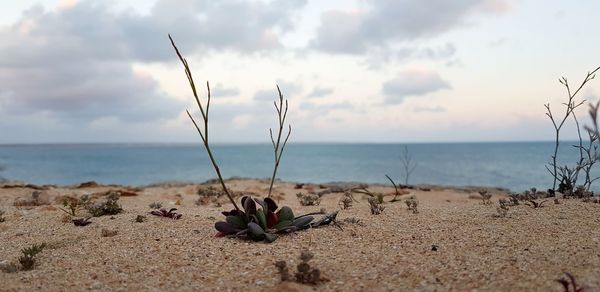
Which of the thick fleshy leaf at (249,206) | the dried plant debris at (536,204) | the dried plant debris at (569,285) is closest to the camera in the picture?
the dried plant debris at (569,285)

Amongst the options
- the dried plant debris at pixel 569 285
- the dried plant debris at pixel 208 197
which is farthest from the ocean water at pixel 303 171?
the dried plant debris at pixel 569 285

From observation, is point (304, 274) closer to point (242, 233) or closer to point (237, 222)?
point (242, 233)

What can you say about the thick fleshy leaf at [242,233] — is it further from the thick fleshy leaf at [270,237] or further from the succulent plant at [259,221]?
the thick fleshy leaf at [270,237]

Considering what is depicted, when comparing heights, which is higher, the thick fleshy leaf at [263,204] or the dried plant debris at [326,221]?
the thick fleshy leaf at [263,204]

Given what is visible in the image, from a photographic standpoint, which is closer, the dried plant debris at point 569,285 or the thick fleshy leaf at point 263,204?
the dried plant debris at point 569,285

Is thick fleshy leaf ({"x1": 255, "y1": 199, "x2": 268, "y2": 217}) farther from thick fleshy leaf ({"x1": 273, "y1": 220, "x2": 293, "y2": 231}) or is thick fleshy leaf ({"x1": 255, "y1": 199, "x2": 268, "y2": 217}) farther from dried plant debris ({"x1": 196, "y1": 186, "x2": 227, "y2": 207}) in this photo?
dried plant debris ({"x1": 196, "y1": 186, "x2": 227, "y2": 207})

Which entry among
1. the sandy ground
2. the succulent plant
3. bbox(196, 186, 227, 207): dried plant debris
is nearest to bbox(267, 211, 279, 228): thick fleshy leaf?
the succulent plant
